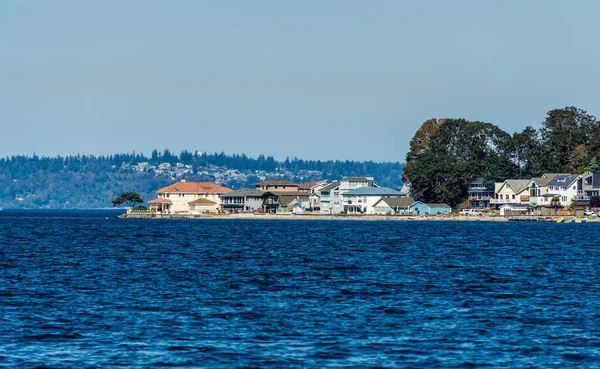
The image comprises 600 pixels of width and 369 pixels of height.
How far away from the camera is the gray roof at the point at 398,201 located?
601 ft

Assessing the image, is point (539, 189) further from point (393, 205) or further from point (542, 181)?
point (393, 205)

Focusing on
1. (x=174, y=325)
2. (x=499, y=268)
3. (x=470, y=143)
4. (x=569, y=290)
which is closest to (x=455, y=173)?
(x=470, y=143)

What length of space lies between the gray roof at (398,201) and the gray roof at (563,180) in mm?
26749

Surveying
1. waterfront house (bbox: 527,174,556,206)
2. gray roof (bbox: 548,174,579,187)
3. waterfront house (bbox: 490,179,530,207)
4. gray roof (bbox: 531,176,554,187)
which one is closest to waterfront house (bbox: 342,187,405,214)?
waterfront house (bbox: 490,179,530,207)

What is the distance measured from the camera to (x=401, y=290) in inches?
1619

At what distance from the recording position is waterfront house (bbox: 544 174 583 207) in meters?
163

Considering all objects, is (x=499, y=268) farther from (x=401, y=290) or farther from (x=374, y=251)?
(x=374, y=251)

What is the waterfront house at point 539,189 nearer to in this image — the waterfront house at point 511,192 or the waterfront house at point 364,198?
the waterfront house at point 511,192

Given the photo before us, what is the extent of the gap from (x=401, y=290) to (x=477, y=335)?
11871 mm

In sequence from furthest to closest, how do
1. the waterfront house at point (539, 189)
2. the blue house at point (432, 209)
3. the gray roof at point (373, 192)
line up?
the gray roof at point (373, 192), the blue house at point (432, 209), the waterfront house at point (539, 189)

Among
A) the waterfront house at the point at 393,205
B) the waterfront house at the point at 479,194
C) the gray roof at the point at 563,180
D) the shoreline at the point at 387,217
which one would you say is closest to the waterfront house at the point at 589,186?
the gray roof at the point at 563,180

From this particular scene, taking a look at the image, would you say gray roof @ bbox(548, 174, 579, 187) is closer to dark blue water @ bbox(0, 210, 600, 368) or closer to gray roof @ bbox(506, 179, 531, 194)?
gray roof @ bbox(506, 179, 531, 194)

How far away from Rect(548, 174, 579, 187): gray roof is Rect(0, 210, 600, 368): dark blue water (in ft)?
351

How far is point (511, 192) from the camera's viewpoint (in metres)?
175
